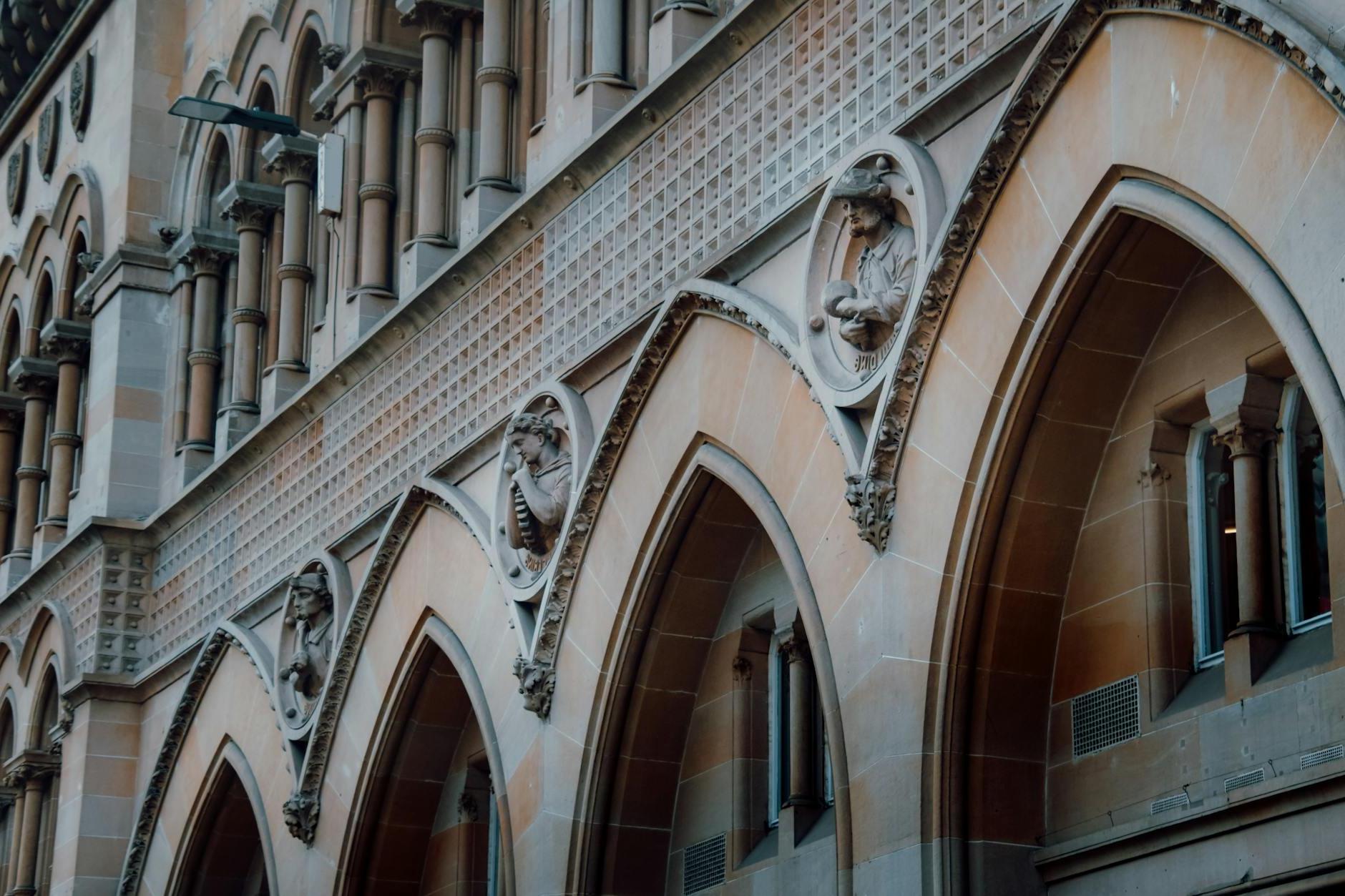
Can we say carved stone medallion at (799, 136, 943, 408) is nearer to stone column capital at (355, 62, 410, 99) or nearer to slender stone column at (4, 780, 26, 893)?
stone column capital at (355, 62, 410, 99)

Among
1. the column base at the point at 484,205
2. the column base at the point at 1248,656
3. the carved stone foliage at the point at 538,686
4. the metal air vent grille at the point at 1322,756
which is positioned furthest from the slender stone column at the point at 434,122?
the metal air vent grille at the point at 1322,756

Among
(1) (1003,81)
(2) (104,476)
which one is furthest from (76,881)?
(1) (1003,81)

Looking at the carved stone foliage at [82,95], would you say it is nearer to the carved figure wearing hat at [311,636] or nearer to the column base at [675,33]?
the carved figure wearing hat at [311,636]

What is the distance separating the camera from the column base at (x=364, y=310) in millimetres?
16859

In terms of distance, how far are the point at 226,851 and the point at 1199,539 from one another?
33.5 ft

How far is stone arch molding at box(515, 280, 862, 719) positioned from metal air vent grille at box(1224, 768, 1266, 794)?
3.20 meters

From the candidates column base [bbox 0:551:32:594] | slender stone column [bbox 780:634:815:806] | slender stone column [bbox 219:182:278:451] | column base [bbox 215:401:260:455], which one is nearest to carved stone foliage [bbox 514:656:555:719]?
slender stone column [bbox 780:634:815:806]

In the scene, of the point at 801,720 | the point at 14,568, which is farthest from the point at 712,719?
the point at 14,568

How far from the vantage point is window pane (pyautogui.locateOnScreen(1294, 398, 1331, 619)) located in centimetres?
931

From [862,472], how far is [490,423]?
4235 millimetres

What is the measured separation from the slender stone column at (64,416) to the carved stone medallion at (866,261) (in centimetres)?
1286

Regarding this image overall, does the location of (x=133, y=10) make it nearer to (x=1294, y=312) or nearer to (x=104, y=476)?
(x=104, y=476)

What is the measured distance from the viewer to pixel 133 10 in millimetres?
22047

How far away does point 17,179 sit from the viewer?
84.1 feet
